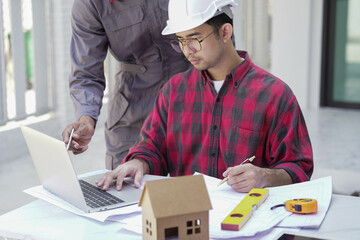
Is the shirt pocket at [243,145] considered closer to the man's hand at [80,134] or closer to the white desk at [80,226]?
the white desk at [80,226]

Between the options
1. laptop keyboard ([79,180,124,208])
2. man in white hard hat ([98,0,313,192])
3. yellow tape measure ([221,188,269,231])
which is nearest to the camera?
yellow tape measure ([221,188,269,231])

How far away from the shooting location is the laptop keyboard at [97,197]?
1.71 meters

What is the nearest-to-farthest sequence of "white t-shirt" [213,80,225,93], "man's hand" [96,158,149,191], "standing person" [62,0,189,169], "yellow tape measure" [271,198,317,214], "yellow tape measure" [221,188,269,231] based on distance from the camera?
1. "yellow tape measure" [221,188,269,231]
2. "yellow tape measure" [271,198,317,214]
3. "man's hand" [96,158,149,191]
4. "white t-shirt" [213,80,225,93]
5. "standing person" [62,0,189,169]

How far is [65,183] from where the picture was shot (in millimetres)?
1652

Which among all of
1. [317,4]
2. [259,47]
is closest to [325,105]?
[317,4]

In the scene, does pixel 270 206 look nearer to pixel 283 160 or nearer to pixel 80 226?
pixel 283 160

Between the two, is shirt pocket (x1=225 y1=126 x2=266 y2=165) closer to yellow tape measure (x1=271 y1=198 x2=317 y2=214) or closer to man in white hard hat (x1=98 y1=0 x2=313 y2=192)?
man in white hard hat (x1=98 y1=0 x2=313 y2=192)

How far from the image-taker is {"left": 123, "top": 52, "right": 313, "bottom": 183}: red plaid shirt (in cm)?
200

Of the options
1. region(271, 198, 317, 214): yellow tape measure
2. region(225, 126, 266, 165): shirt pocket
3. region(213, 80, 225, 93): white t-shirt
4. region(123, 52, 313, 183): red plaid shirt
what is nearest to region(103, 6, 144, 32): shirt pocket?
region(123, 52, 313, 183): red plaid shirt

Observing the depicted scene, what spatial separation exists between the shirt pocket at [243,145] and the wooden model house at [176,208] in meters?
0.70

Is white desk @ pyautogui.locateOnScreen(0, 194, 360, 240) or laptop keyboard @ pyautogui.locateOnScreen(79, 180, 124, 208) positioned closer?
white desk @ pyautogui.locateOnScreen(0, 194, 360, 240)

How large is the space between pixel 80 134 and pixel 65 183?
529 millimetres

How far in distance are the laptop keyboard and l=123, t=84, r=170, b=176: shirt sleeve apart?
273mm

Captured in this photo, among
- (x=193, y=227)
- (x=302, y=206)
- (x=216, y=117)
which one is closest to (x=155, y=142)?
(x=216, y=117)
